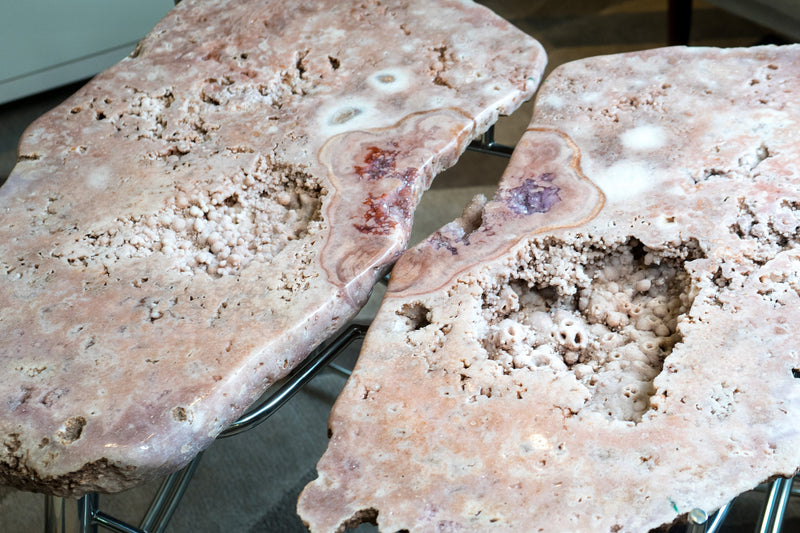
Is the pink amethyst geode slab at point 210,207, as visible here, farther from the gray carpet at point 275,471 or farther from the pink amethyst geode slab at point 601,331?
the gray carpet at point 275,471

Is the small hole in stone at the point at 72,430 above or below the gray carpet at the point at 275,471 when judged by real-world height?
above

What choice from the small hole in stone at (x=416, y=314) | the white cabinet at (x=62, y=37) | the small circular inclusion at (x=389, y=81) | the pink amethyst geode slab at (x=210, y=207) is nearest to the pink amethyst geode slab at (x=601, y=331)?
the small hole in stone at (x=416, y=314)

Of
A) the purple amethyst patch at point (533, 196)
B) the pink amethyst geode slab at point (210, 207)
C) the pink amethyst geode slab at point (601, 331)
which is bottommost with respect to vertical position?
the pink amethyst geode slab at point (601, 331)

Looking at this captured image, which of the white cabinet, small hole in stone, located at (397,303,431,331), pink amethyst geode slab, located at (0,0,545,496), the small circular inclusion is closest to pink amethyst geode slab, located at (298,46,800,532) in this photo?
small hole in stone, located at (397,303,431,331)

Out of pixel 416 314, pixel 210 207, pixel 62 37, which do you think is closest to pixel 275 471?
pixel 210 207

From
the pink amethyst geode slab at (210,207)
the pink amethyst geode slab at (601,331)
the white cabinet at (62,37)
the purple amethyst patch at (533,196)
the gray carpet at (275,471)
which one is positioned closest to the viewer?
the pink amethyst geode slab at (601,331)

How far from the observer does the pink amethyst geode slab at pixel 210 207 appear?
99 cm

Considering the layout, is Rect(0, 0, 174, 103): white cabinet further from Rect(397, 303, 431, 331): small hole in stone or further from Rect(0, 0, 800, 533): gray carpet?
Rect(397, 303, 431, 331): small hole in stone

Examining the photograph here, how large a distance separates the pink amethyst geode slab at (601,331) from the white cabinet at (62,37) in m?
1.80

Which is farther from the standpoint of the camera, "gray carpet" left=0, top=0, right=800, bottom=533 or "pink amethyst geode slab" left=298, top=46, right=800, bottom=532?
"gray carpet" left=0, top=0, right=800, bottom=533

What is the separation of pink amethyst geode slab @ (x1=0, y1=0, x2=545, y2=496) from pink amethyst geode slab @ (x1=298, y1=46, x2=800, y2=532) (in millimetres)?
109

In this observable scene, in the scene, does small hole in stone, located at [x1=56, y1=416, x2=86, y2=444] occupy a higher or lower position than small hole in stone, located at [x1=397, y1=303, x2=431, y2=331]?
higher

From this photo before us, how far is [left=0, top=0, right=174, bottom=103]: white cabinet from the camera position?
254 centimetres

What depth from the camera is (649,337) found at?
1042 mm
